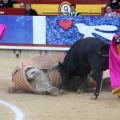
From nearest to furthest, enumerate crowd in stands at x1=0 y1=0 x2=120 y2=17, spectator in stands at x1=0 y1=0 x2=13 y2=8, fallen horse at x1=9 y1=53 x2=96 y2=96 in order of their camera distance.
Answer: fallen horse at x1=9 y1=53 x2=96 y2=96, crowd in stands at x1=0 y1=0 x2=120 y2=17, spectator in stands at x1=0 y1=0 x2=13 y2=8

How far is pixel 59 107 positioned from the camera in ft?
24.6

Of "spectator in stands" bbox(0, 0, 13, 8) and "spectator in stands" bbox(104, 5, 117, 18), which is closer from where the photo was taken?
"spectator in stands" bbox(104, 5, 117, 18)

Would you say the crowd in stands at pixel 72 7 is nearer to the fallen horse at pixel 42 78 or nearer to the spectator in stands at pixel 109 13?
the spectator in stands at pixel 109 13

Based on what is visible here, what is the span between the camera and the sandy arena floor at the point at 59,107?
22.5 feet

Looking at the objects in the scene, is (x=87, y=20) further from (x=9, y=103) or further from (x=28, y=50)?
(x=9, y=103)

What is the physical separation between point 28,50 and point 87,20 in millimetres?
1749

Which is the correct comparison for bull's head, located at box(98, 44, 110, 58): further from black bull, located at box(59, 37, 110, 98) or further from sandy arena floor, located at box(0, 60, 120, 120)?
sandy arena floor, located at box(0, 60, 120, 120)

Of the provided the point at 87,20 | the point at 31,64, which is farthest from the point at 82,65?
the point at 87,20

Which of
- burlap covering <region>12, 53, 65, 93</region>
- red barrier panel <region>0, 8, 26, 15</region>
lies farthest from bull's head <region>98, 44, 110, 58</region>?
red barrier panel <region>0, 8, 26, 15</region>

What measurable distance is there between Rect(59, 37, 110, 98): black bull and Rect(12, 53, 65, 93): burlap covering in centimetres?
13

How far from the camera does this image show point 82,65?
8562mm

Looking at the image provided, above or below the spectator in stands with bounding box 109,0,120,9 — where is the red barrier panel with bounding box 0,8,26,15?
below

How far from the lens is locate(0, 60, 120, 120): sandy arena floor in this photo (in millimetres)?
6852

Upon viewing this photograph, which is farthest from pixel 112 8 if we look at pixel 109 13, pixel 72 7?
pixel 72 7
